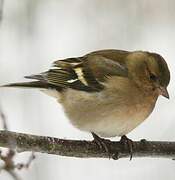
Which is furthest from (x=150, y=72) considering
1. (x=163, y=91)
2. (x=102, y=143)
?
(x=102, y=143)

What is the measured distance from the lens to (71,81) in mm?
3607

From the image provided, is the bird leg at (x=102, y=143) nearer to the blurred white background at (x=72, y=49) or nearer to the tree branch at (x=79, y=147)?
the tree branch at (x=79, y=147)

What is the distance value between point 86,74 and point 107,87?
0.19 metres

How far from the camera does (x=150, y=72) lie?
347cm

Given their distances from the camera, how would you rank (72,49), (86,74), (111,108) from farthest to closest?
(72,49), (86,74), (111,108)

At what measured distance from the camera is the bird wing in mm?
3551

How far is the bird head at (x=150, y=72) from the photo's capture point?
3367mm

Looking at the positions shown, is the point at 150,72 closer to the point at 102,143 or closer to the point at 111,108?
the point at 111,108

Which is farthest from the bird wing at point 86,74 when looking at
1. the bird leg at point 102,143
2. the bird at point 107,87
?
the bird leg at point 102,143

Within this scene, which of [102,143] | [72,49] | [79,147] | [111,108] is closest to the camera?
[79,147]

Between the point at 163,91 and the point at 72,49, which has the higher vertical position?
the point at 163,91

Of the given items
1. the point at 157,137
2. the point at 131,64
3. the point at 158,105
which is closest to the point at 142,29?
the point at 158,105

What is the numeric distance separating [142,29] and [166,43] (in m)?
0.33

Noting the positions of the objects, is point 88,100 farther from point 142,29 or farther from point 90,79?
point 142,29
